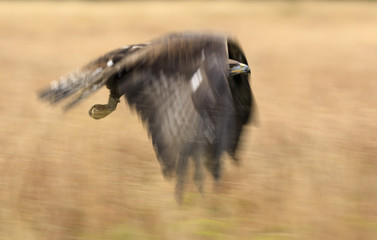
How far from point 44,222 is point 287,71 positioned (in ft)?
19.1

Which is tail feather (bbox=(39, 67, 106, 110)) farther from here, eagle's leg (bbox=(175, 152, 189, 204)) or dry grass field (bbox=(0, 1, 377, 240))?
eagle's leg (bbox=(175, 152, 189, 204))

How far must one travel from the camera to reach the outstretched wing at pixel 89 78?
3.43 meters

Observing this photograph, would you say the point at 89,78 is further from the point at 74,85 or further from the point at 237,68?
the point at 237,68

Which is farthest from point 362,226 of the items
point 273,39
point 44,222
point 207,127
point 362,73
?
point 273,39

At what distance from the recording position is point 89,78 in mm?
3584

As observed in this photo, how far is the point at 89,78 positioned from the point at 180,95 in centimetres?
72

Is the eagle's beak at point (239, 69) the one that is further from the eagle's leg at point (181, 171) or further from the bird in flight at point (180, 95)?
the eagle's leg at point (181, 171)

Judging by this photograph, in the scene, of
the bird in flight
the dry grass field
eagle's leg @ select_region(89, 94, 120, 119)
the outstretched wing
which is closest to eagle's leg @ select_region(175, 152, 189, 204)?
the bird in flight

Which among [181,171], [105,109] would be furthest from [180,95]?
[105,109]

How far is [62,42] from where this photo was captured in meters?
12.7

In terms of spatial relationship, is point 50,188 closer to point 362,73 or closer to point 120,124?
point 120,124

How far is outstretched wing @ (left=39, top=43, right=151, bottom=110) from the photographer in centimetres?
343

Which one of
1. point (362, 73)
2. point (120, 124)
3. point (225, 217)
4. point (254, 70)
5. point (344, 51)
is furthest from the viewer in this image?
point (344, 51)

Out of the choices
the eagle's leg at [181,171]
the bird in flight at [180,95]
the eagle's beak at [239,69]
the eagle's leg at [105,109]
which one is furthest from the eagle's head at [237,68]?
the eagle's leg at [181,171]
